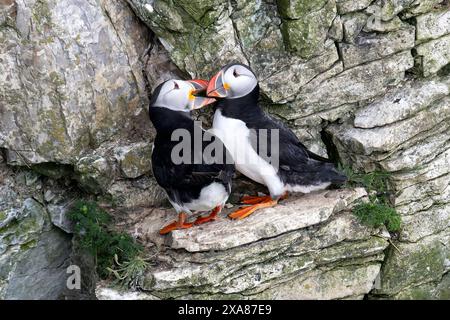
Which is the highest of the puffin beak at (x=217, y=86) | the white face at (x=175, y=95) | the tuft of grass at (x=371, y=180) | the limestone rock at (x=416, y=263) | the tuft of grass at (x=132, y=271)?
the puffin beak at (x=217, y=86)

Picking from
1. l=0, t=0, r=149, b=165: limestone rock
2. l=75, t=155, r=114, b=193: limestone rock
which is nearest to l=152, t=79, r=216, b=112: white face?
l=0, t=0, r=149, b=165: limestone rock

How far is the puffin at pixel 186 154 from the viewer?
5602 mm

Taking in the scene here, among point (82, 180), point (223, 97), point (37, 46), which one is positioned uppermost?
point (37, 46)

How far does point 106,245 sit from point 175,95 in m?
1.43

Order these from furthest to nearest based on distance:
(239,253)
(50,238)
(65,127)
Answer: (50,238) → (65,127) → (239,253)

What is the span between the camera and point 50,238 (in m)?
6.55

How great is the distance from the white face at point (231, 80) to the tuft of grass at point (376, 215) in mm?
1452

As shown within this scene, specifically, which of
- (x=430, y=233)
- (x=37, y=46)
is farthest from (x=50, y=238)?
(x=430, y=233)

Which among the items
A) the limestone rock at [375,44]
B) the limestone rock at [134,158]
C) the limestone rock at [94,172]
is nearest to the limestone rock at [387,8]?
the limestone rock at [375,44]

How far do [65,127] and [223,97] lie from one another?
4.58 feet

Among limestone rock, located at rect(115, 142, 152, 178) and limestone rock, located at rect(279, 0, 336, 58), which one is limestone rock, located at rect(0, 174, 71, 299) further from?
limestone rock, located at rect(279, 0, 336, 58)

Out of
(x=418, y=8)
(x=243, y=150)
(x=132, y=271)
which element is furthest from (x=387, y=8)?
(x=132, y=271)

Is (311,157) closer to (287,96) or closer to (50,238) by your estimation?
(287,96)

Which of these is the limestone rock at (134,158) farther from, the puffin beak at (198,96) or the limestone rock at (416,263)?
the limestone rock at (416,263)
